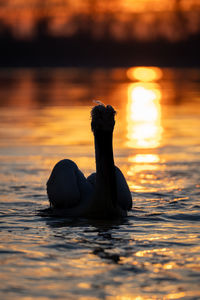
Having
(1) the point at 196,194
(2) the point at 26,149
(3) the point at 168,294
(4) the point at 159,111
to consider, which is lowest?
(3) the point at 168,294

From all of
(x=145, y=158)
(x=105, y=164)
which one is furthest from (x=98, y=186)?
(x=145, y=158)

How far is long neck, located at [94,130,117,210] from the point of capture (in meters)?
7.85

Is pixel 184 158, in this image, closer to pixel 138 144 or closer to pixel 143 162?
pixel 143 162

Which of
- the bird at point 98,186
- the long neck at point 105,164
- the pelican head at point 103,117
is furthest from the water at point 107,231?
the pelican head at point 103,117

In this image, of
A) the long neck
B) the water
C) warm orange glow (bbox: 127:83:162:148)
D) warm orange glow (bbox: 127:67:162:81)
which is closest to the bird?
the long neck

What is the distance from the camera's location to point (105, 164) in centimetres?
788

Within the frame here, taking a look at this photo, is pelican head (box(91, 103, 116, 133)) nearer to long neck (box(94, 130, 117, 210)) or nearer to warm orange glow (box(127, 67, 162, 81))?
long neck (box(94, 130, 117, 210))

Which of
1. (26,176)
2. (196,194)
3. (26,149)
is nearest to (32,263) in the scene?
(196,194)

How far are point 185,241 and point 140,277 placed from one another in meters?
1.32

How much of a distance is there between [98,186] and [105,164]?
0.26 meters

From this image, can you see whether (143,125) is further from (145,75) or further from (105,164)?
(145,75)

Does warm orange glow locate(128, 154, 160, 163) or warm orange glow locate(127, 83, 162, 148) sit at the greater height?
warm orange glow locate(127, 83, 162, 148)

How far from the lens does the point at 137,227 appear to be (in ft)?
26.1

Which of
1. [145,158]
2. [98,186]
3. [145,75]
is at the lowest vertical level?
[98,186]
